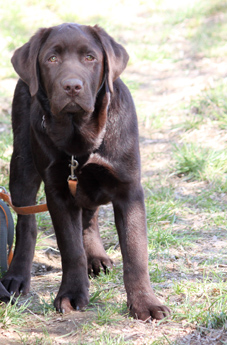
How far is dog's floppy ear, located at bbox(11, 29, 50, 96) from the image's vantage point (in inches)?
115

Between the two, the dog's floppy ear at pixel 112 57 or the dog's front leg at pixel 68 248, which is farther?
the dog's front leg at pixel 68 248

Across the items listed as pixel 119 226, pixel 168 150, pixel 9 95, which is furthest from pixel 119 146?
pixel 9 95

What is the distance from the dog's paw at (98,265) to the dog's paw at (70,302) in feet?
1.85

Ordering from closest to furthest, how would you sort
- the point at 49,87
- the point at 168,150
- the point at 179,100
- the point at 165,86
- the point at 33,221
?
the point at 49,87
the point at 33,221
the point at 168,150
the point at 179,100
the point at 165,86

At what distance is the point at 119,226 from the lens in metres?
3.01

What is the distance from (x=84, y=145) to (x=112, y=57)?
49cm

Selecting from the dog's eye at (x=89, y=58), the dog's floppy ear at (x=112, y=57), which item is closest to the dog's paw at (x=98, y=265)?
the dog's floppy ear at (x=112, y=57)

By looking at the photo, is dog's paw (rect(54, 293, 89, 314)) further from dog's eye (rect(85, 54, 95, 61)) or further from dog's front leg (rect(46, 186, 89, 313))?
dog's eye (rect(85, 54, 95, 61))

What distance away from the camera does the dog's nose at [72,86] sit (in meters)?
2.67

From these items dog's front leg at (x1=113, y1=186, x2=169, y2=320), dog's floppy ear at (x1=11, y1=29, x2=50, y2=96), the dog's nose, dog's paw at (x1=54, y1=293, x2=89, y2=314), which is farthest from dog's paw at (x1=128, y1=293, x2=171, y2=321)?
dog's floppy ear at (x1=11, y1=29, x2=50, y2=96)

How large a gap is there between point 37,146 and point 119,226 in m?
0.65

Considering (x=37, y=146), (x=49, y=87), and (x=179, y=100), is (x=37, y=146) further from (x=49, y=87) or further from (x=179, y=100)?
(x=179, y=100)

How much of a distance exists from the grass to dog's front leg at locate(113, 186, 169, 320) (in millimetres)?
105

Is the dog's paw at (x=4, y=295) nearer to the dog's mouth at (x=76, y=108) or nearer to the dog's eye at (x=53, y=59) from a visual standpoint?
the dog's mouth at (x=76, y=108)
